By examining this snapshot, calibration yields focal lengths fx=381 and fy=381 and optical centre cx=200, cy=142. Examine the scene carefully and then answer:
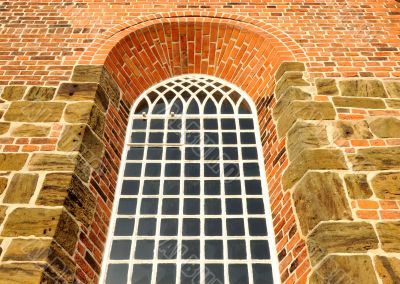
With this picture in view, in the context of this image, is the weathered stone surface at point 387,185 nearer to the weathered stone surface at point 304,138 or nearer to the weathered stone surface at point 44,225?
the weathered stone surface at point 304,138

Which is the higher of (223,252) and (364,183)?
(364,183)

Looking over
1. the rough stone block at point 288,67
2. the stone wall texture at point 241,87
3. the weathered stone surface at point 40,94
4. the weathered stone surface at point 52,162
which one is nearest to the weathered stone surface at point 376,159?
the stone wall texture at point 241,87

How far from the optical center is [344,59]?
15.1ft

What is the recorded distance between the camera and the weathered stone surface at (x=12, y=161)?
3455mm

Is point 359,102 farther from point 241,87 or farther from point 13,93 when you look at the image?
point 13,93

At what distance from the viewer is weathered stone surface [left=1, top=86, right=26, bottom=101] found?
13.5ft

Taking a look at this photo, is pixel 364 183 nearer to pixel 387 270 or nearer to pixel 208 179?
pixel 387 270

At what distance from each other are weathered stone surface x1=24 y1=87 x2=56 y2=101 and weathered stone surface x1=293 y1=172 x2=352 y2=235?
2.76 meters

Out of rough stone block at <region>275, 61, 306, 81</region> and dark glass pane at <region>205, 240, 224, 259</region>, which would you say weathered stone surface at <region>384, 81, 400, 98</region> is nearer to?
rough stone block at <region>275, 61, 306, 81</region>

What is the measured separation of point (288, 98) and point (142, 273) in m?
2.34

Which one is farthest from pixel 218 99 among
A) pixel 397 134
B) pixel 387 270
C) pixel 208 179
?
pixel 387 270

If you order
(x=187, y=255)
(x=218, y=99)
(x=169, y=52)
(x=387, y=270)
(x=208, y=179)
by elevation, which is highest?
(x=169, y=52)

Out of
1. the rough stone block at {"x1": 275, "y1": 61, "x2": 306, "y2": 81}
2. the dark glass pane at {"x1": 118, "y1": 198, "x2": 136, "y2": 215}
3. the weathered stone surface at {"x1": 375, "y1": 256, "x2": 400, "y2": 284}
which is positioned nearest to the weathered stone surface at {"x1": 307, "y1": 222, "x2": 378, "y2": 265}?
the weathered stone surface at {"x1": 375, "y1": 256, "x2": 400, "y2": 284}

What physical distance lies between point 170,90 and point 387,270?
342 centimetres
